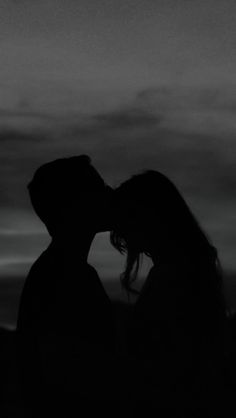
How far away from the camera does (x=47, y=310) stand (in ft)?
14.6

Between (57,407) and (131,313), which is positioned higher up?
(131,313)

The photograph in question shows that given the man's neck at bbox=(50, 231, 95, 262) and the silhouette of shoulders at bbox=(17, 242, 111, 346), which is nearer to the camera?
the silhouette of shoulders at bbox=(17, 242, 111, 346)

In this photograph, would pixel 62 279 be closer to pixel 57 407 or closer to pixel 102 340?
pixel 102 340

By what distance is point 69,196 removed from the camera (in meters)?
4.79

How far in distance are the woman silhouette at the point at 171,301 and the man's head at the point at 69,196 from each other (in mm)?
224

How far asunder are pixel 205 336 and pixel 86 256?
0.84 meters

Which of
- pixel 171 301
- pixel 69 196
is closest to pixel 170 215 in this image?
pixel 171 301

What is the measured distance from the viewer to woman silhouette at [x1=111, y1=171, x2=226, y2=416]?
4.19m

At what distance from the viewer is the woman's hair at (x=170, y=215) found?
442 centimetres

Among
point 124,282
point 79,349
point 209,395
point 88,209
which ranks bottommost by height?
point 209,395

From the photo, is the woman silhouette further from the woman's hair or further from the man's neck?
the man's neck

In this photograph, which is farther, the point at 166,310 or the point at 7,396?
the point at 7,396

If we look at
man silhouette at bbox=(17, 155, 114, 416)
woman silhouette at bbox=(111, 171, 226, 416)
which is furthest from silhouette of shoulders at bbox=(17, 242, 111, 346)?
woman silhouette at bbox=(111, 171, 226, 416)

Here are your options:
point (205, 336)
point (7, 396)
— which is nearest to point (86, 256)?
point (205, 336)
